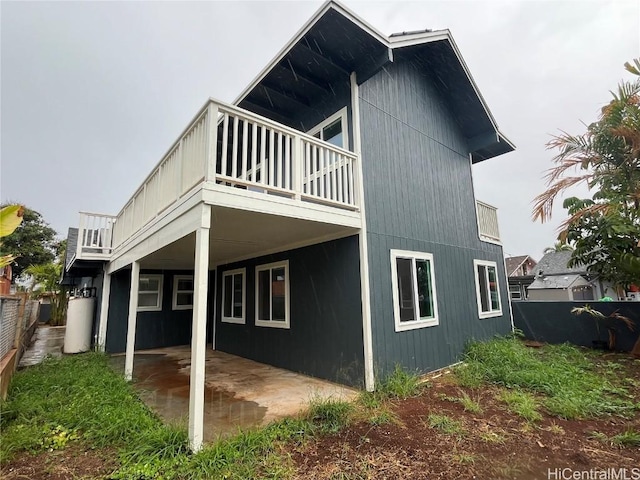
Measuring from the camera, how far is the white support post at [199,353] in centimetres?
312

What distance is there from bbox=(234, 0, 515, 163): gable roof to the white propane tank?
25.5ft

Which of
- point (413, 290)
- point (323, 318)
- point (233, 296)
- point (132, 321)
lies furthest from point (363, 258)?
point (233, 296)

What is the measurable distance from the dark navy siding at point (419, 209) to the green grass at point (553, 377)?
0.57m

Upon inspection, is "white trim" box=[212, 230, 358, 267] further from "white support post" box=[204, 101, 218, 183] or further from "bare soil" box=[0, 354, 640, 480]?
"bare soil" box=[0, 354, 640, 480]

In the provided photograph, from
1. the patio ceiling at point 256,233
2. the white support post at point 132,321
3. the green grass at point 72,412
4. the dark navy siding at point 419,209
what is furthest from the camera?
the white support post at point 132,321

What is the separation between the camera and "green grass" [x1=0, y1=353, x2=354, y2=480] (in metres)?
2.80

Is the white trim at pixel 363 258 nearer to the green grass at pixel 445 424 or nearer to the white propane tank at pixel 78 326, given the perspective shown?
the green grass at pixel 445 424

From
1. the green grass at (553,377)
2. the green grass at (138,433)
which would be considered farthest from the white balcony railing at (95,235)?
the green grass at (553,377)

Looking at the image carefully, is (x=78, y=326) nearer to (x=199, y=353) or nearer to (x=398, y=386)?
(x=199, y=353)

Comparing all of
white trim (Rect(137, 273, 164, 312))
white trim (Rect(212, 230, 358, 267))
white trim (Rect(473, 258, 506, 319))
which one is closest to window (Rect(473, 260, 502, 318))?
white trim (Rect(473, 258, 506, 319))

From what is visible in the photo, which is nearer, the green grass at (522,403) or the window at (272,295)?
the green grass at (522,403)

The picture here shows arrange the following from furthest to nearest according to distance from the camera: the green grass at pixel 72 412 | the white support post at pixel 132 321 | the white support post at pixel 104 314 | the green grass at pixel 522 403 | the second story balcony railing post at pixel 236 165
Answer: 1. the white support post at pixel 104 314
2. the white support post at pixel 132 321
3. the green grass at pixel 522 403
4. the second story balcony railing post at pixel 236 165
5. the green grass at pixel 72 412

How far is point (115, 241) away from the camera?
342 inches

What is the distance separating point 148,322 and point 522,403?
9573 mm
